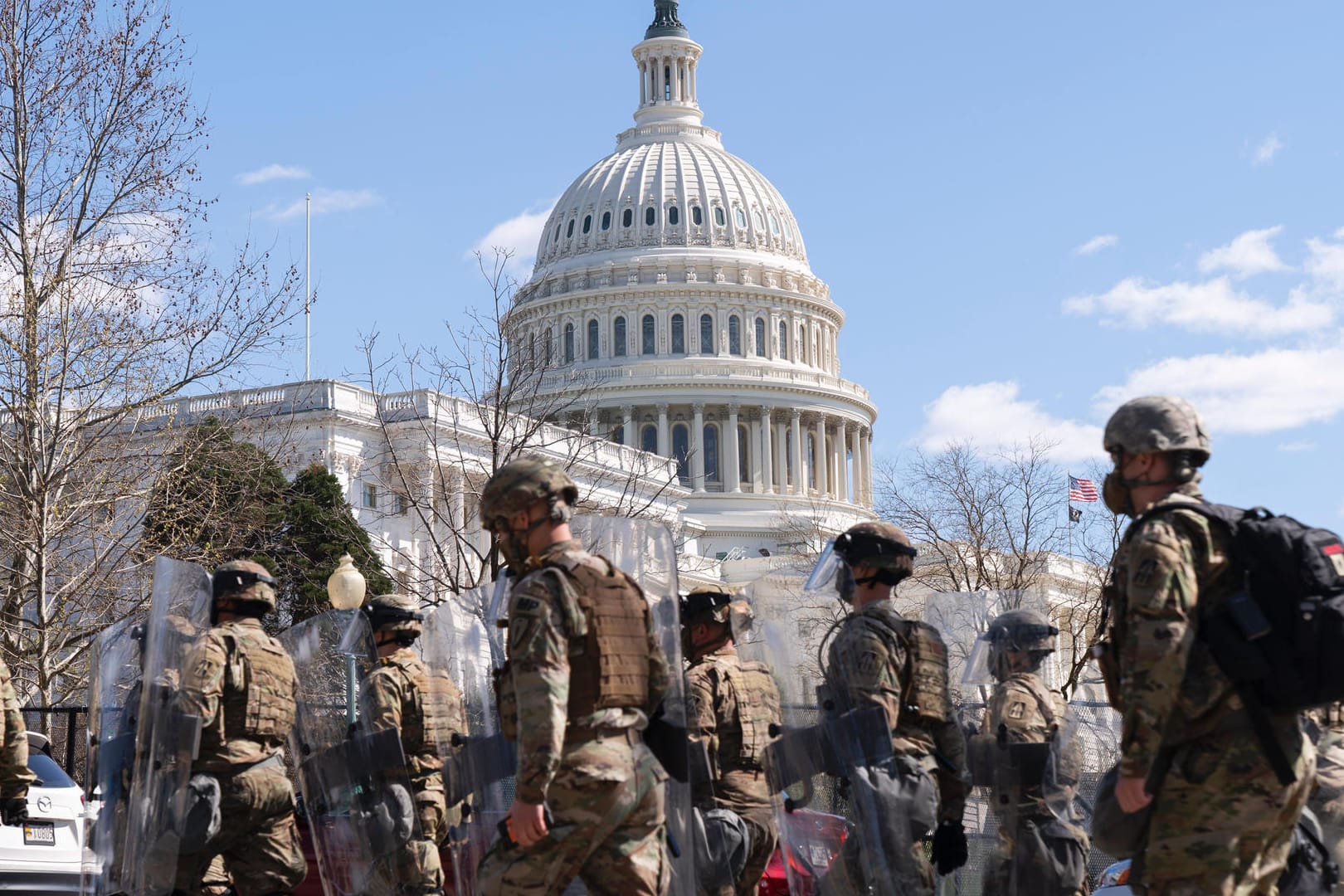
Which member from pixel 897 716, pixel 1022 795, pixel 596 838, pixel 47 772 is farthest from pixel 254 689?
pixel 47 772

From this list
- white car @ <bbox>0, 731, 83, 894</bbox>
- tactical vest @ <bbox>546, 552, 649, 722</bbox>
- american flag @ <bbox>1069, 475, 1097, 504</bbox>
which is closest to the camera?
tactical vest @ <bbox>546, 552, 649, 722</bbox>

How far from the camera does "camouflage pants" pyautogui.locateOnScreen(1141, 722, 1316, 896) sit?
527cm

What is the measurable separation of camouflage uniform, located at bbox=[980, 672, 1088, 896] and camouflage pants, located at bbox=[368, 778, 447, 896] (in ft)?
7.94

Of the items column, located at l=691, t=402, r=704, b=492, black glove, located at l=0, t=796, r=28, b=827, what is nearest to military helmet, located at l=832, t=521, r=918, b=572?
black glove, located at l=0, t=796, r=28, b=827

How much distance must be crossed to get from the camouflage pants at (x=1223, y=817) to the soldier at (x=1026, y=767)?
2.43 m

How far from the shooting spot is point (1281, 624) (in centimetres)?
525

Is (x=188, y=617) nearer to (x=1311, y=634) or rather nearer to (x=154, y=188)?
(x=1311, y=634)

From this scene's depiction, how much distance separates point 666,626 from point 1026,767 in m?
2.24

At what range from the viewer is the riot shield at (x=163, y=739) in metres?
7.60

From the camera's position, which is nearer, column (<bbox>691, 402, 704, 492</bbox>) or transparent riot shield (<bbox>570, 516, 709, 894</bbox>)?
transparent riot shield (<bbox>570, 516, 709, 894</bbox>)

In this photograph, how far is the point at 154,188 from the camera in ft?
66.0

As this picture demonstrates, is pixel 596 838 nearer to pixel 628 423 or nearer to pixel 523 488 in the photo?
pixel 523 488

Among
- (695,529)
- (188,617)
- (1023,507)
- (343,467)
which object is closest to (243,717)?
(188,617)

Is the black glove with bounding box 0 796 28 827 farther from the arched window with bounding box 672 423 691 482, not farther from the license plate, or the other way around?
the arched window with bounding box 672 423 691 482
